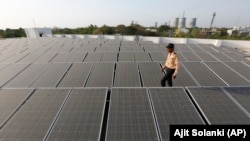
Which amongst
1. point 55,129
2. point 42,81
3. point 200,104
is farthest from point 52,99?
point 200,104

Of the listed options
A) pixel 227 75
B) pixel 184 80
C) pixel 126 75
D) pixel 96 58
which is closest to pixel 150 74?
pixel 126 75

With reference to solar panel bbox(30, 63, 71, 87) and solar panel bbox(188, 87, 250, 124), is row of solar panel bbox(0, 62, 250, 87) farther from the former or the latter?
solar panel bbox(188, 87, 250, 124)

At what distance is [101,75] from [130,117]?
3.36 metres

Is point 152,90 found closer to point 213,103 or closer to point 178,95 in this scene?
point 178,95

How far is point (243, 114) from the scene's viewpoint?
14.4 feet

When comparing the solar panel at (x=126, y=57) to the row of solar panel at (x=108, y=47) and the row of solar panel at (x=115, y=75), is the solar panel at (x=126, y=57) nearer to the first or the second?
the row of solar panel at (x=115, y=75)

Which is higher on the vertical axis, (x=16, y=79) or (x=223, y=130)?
(x=16, y=79)

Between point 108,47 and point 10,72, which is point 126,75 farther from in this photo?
point 108,47

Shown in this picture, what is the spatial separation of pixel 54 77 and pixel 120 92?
345 centimetres

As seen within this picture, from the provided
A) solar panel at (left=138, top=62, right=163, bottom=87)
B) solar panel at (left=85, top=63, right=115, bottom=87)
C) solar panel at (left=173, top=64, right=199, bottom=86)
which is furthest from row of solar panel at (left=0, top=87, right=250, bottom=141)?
solar panel at (left=138, top=62, right=163, bottom=87)

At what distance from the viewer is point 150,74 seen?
7.55 m

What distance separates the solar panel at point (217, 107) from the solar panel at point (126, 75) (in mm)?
2226

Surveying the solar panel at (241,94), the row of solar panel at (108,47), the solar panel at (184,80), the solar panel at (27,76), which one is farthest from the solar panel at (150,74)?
the row of solar panel at (108,47)

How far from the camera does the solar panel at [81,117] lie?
12.4 feet
